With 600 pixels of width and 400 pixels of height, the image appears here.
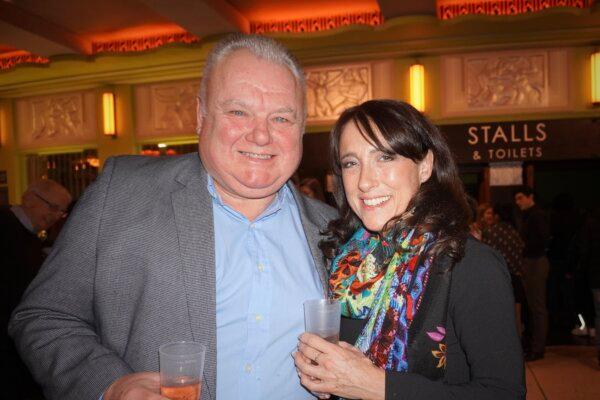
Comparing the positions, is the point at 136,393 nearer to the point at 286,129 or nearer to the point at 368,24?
the point at 286,129

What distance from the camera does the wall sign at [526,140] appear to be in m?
5.87

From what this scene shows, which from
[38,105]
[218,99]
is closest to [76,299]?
[218,99]

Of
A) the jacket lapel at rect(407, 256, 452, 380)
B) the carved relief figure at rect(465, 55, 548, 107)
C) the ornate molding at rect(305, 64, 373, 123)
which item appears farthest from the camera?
the ornate molding at rect(305, 64, 373, 123)

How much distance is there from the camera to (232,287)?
159cm

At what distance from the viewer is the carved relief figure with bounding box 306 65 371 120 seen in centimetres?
A: 646

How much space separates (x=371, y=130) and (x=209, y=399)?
117 cm

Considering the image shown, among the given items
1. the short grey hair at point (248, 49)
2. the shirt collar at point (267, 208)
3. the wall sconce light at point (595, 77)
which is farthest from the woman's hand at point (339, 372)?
the wall sconce light at point (595, 77)

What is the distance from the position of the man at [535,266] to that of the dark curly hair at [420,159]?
166 inches

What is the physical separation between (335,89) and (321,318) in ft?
18.4

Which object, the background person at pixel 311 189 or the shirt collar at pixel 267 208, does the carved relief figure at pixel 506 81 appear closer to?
the background person at pixel 311 189

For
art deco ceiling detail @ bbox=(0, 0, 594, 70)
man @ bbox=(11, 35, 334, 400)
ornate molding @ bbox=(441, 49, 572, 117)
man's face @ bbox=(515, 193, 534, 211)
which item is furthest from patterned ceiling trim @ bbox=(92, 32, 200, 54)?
man @ bbox=(11, 35, 334, 400)

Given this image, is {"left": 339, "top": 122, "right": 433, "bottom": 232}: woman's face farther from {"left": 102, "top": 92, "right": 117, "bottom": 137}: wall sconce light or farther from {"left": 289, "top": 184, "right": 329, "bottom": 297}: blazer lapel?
{"left": 102, "top": 92, "right": 117, "bottom": 137}: wall sconce light

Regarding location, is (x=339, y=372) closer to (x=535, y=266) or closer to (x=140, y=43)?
(x=535, y=266)

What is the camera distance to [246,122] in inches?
63.6
